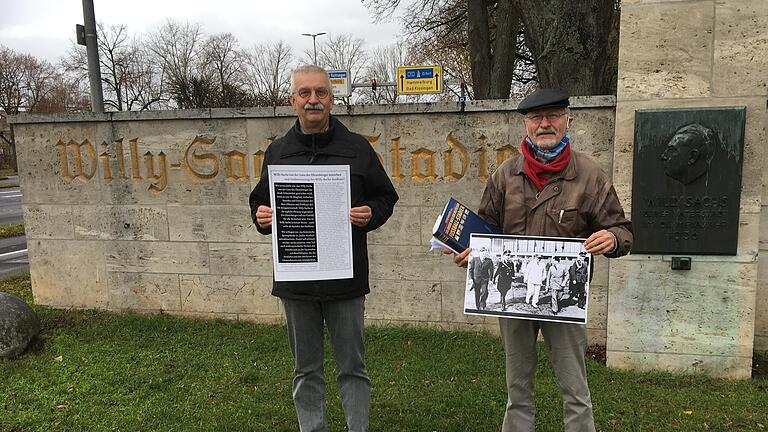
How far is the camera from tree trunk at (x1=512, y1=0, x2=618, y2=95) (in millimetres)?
6125

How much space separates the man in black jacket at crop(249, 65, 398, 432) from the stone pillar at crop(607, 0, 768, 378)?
2.38 metres

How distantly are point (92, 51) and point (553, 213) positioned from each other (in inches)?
360

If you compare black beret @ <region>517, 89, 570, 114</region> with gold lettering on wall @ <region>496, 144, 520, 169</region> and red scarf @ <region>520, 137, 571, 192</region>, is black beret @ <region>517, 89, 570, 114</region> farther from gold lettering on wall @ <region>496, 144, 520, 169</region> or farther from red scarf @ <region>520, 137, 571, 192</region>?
gold lettering on wall @ <region>496, 144, 520, 169</region>

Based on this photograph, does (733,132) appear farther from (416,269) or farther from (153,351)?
(153,351)

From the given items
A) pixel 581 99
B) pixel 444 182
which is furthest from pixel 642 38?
pixel 444 182

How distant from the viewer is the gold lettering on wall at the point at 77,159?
18.4ft

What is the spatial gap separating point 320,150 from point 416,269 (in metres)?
2.55

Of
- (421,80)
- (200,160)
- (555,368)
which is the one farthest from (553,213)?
(421,80)

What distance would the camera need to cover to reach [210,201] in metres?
5.41

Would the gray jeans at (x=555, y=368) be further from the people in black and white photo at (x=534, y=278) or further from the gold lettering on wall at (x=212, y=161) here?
the gold lettering on wall at (x=212, y=161)

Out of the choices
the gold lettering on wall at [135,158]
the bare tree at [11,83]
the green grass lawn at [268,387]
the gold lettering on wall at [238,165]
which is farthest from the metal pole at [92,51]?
the bare tree at [11,83]

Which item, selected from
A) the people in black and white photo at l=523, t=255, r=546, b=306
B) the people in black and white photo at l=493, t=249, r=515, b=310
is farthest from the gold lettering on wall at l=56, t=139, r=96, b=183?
the people in black and white photo at l=523, t=255, r=546, b=306

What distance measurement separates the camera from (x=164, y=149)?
215 inches

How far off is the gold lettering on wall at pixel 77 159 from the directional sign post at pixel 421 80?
11.1m
